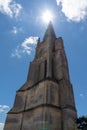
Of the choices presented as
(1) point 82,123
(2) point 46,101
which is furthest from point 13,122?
(1) point 82,123

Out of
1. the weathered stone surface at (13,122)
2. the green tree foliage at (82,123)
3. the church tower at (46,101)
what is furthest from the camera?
the weathered stone surface at (13,122)

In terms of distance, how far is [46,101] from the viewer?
1702cm

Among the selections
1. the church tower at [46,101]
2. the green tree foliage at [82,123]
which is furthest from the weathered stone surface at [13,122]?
the green tree foliage at [82,123]

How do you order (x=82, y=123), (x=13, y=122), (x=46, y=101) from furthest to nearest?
(x=13, y=122) → (x=82, y=123) → (x=46, y=101)

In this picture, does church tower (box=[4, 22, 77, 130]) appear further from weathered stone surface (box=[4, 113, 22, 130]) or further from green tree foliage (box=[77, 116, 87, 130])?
green tree foliage (box=[77, 116, 87, 130])

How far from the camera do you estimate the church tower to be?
15.9 metres

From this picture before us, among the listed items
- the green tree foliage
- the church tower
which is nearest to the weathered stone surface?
the church tower

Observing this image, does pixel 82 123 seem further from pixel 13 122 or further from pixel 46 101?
pixel 13 122

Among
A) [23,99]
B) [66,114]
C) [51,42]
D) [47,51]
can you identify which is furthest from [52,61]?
[66,114]

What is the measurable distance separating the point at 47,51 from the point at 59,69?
4.81 metres

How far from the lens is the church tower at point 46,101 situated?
52.3ft

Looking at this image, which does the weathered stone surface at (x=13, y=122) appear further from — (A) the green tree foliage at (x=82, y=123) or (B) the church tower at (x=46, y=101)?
(A) the green tree foliage at (x=82, y=123)

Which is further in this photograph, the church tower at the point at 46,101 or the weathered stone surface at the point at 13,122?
the weathered stone surface at the point at 13,122

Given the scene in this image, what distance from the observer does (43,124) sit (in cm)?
1517
